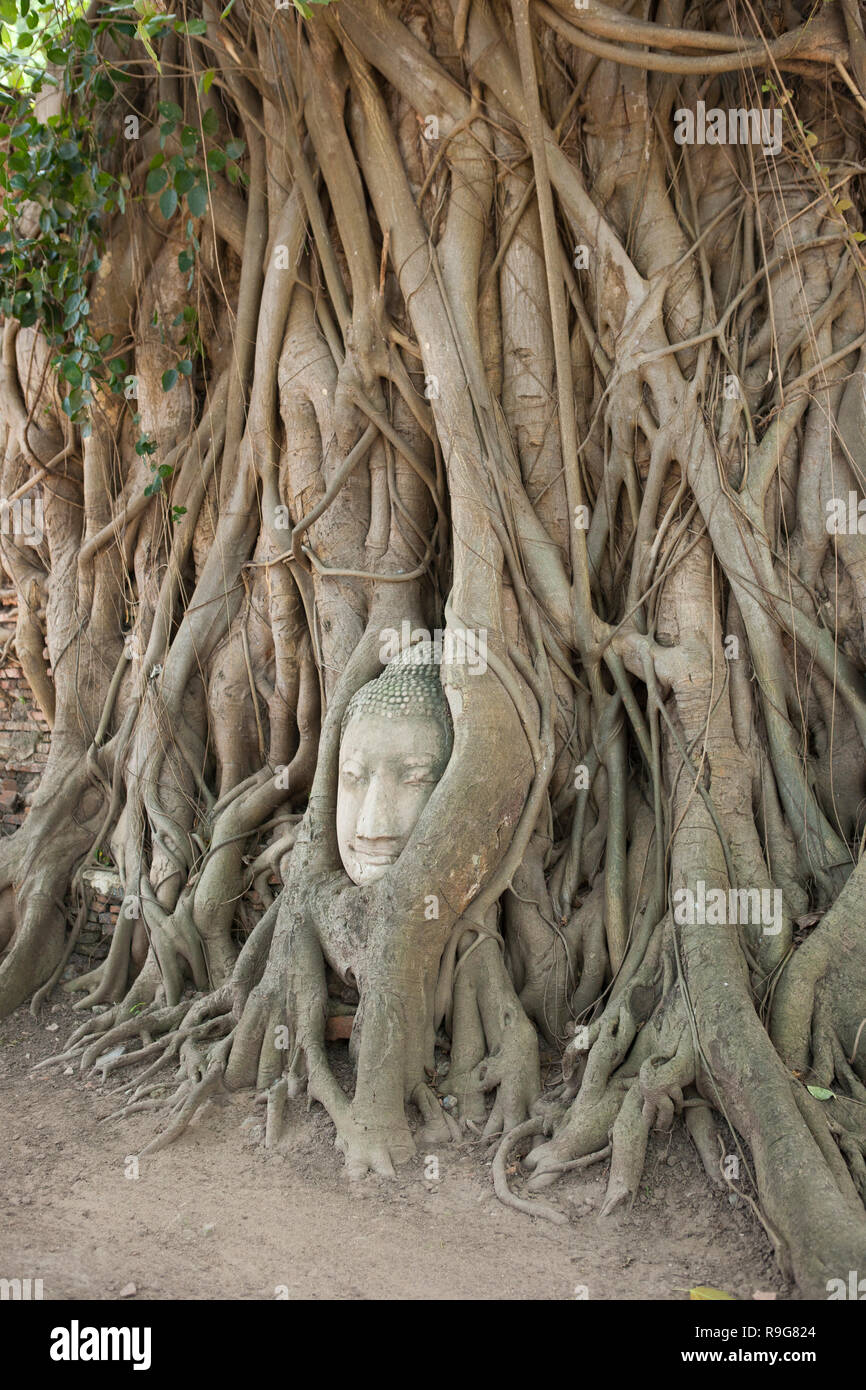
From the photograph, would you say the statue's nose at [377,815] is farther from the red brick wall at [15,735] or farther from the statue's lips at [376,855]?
the red brick wall at [15,735]

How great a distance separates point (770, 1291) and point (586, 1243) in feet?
1.33

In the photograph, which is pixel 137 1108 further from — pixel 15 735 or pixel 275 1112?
pixel 15 735

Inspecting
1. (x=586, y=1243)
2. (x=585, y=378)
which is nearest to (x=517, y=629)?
(x=585, y=378)

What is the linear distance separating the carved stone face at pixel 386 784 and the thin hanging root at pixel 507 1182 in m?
0.80

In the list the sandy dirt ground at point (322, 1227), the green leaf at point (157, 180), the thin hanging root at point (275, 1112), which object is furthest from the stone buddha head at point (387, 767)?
the green leaf at point (157, 180)

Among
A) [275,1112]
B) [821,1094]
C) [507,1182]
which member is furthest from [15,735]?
[821,1094]

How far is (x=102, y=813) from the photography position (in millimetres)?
4273

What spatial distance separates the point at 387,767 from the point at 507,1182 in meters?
1.16

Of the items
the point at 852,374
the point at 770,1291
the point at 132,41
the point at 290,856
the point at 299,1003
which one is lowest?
the point at 770,1291

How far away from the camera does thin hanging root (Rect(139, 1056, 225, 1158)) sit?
2770 mm

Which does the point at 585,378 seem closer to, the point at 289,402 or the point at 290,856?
the point at 289,402

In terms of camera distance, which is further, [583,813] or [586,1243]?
[583,813]

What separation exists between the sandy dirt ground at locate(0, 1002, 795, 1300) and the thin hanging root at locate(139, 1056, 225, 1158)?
0.03 m

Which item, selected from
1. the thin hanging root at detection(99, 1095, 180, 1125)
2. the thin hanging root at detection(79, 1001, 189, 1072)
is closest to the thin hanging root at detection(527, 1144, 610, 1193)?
the thin hanging root at detection(99, 1095, 180, 1125)
